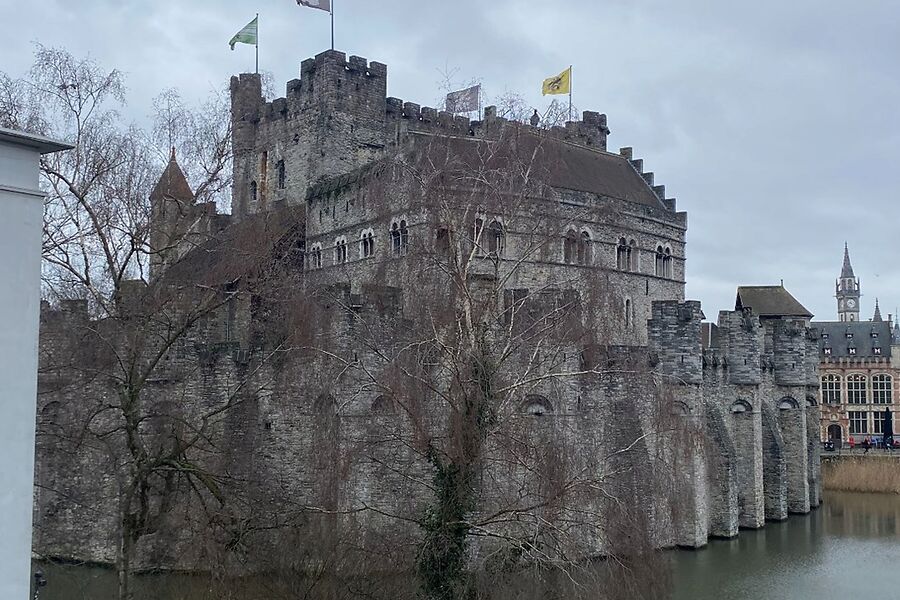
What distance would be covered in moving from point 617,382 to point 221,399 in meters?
10.1

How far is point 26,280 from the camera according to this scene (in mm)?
9922

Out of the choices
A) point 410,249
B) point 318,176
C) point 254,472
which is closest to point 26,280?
point 410,249

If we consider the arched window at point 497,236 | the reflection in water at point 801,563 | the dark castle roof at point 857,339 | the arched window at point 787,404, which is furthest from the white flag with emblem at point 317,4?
the dark castle roof at point 857,339

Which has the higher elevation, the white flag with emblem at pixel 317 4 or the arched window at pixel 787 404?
the white flag with emblem at pixel 317 4

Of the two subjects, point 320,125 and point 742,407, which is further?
point 320,125

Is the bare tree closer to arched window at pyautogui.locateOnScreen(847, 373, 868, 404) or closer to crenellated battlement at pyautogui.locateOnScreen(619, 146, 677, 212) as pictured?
crenellated battlement at pyautogui.locateOnScreen(619, 146, 677, 212)

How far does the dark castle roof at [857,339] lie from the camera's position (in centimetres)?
6800

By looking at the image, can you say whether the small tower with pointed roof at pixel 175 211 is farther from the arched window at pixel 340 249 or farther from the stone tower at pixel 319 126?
the stone tower at pixel 319 126

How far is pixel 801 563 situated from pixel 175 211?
796 inches

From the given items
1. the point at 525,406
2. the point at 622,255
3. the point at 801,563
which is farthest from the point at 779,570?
the point at 622,255

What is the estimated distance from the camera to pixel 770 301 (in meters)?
46.8

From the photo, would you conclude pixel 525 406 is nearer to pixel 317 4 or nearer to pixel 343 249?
pixel 343 249

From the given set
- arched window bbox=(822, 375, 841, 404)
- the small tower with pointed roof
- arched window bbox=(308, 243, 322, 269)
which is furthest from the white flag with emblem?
arched window bbox=(822, 375, 841, 404)

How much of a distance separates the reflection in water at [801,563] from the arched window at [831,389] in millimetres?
32856
